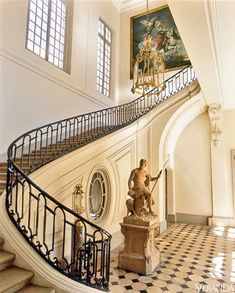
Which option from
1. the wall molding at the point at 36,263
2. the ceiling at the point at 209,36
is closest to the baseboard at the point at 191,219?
the ceiling at the point at 209,36

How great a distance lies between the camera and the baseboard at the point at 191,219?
9260 mm

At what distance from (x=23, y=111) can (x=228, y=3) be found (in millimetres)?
5516

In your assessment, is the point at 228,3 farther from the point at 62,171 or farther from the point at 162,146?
the point at 162,146

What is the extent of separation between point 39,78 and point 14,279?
591 cm

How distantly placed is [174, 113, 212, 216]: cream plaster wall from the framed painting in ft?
9.78

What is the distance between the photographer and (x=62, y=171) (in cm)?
484

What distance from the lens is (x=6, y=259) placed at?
10.3 feet

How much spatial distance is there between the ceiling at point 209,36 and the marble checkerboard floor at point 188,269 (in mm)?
4277

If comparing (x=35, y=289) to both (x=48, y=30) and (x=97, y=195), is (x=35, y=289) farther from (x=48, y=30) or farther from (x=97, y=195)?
(x=48, y=30)

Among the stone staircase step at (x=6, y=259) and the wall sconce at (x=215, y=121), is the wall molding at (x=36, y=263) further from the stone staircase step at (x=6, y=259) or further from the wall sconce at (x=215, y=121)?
the wall sconce at (x=215, y=121)

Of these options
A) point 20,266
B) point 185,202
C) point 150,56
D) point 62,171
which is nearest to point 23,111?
point 62,171

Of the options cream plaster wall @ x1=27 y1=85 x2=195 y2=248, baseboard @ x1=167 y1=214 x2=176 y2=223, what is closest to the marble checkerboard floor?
cream plaster wall @ x1=27 y1=85 x2=195 y2=248

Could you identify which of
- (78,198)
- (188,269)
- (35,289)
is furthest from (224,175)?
(35,289)

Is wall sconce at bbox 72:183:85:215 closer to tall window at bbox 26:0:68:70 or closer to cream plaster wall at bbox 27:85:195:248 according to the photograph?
cream plaster wall at bbox 27:85:195:248
